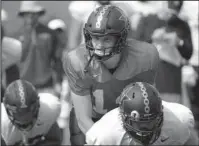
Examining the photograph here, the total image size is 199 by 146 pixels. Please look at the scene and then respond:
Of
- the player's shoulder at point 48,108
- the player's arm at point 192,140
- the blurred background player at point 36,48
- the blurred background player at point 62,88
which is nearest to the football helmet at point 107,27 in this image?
the player's arm at point 192,140

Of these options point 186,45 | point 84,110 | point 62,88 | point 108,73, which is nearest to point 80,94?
point 84,110

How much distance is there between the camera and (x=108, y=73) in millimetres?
4473

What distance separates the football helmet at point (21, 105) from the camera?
15.8 feet

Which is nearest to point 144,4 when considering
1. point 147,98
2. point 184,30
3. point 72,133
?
point 184,30

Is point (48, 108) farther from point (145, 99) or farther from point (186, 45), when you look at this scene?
point (186, 45)

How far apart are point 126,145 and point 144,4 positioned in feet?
9.80

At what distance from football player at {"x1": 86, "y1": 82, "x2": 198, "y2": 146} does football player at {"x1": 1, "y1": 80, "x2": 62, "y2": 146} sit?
90 centimetres

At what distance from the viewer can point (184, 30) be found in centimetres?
630

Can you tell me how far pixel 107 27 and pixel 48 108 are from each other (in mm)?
1021

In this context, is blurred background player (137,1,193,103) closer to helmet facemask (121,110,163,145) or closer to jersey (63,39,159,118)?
jersey (63,39,159,118)

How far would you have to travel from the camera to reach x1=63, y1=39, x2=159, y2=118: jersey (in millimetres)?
4449

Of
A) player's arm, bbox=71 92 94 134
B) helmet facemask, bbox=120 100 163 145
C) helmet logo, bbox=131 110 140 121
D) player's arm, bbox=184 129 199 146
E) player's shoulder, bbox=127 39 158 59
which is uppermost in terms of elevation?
player's shoulder, bbox=127 39 158 59

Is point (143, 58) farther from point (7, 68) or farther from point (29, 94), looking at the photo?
point (7, 68)

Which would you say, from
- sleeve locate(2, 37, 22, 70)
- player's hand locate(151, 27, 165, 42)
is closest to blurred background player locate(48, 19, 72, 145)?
sleeve locate(2, 37, 22, 70)
